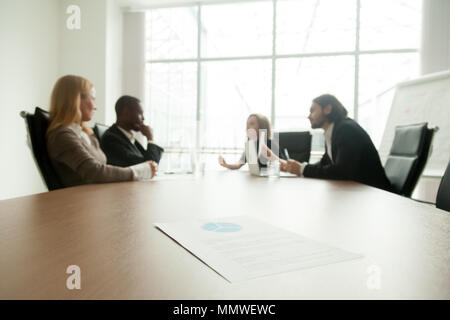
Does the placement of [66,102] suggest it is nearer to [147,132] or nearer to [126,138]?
[126,138]

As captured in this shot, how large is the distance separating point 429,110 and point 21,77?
14.5 feet

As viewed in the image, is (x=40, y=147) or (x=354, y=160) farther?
(x=354, y=160)

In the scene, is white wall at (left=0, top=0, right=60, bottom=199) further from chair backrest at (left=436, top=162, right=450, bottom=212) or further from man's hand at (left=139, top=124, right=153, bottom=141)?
chair backrest at (left=436, top=162, right=450, bottom=212)

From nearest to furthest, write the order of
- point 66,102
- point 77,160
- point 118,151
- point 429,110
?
point 77,160 → point 66,102 → point 118,151 → point 429,110

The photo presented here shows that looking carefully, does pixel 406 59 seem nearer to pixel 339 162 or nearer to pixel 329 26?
pixel 329 26

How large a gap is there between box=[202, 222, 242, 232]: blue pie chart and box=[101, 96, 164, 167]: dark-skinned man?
1474 millimetres

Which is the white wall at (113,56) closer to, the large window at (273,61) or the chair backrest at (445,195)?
the large window at (273,61)

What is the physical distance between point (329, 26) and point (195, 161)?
349 centimetres

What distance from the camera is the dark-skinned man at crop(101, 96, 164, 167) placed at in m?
1.92

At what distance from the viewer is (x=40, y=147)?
1.29 meters

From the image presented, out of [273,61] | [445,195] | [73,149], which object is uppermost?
[273,61]

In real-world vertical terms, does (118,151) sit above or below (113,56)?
below

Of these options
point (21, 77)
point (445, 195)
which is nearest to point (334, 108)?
point (445, 195)
